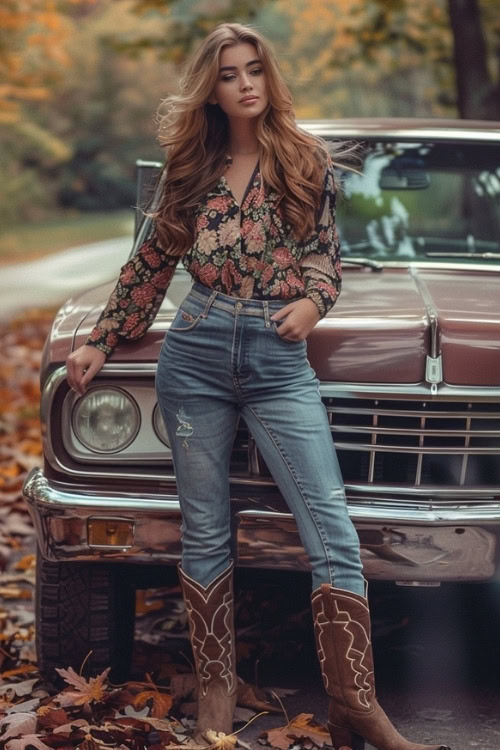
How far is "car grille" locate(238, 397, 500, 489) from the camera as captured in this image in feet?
11.1

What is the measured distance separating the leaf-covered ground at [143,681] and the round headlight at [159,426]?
593 mm

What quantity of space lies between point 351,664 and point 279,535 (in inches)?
16.1

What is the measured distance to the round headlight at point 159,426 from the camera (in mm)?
3568

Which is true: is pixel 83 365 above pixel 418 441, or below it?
above

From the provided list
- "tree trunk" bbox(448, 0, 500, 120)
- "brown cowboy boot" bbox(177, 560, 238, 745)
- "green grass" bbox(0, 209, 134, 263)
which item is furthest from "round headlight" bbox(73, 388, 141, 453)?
"green grass" bbox(0, 209, 134, 263)

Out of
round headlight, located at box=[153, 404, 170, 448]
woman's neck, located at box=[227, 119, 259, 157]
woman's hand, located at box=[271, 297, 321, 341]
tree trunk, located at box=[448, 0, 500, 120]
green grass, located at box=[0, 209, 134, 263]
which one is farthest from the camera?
green grass, located at box=[0, 209, 134, 263]

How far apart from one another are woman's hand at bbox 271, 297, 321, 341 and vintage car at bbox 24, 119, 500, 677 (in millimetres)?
198

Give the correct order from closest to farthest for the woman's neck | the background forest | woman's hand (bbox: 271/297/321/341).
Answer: woman's hand (bbox: 271/297/321/341)
the woman's neck
the background forest

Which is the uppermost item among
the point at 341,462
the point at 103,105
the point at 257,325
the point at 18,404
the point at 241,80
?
the point at 103,105

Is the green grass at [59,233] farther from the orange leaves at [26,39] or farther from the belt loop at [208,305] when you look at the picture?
the belt loop at [208,305]

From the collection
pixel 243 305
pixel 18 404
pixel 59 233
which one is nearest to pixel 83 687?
pixel 243 305

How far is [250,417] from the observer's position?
10.7 feet

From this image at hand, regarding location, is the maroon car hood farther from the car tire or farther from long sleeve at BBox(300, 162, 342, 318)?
the car tire

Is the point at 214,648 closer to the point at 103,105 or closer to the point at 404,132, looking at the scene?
the point at 404,132
